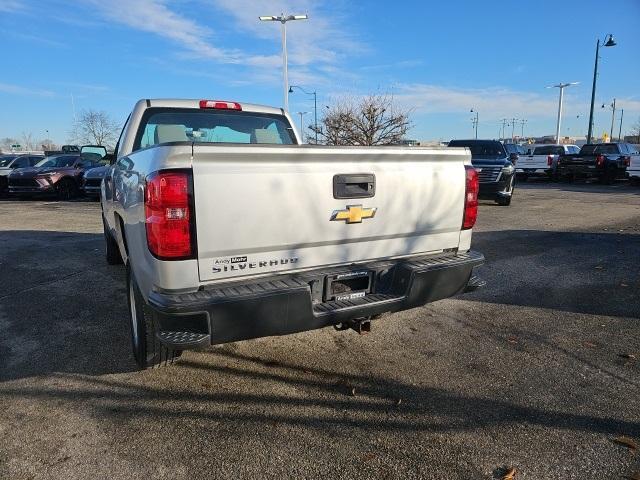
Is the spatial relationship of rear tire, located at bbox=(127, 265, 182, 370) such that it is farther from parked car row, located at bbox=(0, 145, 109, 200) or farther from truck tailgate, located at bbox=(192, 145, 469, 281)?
Answer: parked car row, located at bbox=(0, 145, 109, 200)

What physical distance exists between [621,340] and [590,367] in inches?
28.4

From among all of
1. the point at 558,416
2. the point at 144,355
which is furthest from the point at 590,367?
the point at 144,355

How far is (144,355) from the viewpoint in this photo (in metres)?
3.34

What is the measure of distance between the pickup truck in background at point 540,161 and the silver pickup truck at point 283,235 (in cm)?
2237

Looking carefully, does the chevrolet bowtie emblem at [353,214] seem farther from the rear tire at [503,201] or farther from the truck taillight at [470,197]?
the rear tire at [503,201]

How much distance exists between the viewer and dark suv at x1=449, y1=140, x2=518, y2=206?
1327cm

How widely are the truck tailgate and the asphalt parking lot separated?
0.93 metres

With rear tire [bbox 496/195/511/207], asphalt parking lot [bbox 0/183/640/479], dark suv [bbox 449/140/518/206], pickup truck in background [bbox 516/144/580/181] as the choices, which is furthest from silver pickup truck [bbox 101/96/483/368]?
pickup truck in background [bbox 516/144/580/181]

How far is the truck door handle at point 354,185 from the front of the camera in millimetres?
3002

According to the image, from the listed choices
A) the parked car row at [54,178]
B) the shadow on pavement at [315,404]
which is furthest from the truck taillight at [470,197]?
the parked car row at [54,178]

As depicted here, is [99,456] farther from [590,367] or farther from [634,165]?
[634,165]

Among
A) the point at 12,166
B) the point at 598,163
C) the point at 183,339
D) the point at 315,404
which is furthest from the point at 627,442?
the point at 598,163

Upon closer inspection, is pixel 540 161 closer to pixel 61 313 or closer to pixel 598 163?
pixel 598 163

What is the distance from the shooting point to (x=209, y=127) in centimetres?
459
